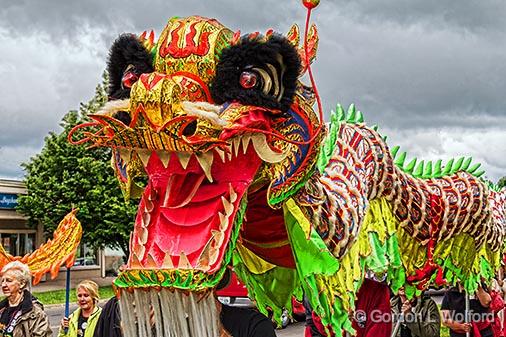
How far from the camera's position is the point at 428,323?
724 cm

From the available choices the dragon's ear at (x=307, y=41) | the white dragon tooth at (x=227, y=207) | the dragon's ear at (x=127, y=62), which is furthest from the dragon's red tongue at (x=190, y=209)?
the dragon's ear at (x=307, y=41)

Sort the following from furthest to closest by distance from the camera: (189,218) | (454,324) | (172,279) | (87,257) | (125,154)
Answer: (87,257) → (454,324) → (125,154) → (189,218) → (172,279)

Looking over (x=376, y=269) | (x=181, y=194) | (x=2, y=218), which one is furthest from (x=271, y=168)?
(x=2, y=218)

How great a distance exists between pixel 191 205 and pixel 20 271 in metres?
2.29

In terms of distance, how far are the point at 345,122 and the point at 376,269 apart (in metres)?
1.12

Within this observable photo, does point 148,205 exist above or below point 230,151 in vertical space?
below

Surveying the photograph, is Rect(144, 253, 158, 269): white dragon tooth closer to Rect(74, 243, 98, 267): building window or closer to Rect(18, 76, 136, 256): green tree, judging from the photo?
Rect(18, 76, 136, 256): green tree

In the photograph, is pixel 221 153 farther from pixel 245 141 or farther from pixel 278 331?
pixel 278 331

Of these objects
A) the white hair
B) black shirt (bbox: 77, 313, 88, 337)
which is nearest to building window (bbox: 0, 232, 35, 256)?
black shirt (bbox: 77, 313, 88, 337)

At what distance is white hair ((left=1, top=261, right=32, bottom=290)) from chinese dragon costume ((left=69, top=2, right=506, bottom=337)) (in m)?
1.61

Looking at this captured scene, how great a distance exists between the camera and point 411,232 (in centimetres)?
544

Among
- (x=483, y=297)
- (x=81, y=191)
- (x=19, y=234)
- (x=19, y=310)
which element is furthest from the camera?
(x=19, y=234)

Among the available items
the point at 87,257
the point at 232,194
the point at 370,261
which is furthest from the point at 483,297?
the point at 87,257

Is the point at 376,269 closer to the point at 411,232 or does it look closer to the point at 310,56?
the point at 411,232
